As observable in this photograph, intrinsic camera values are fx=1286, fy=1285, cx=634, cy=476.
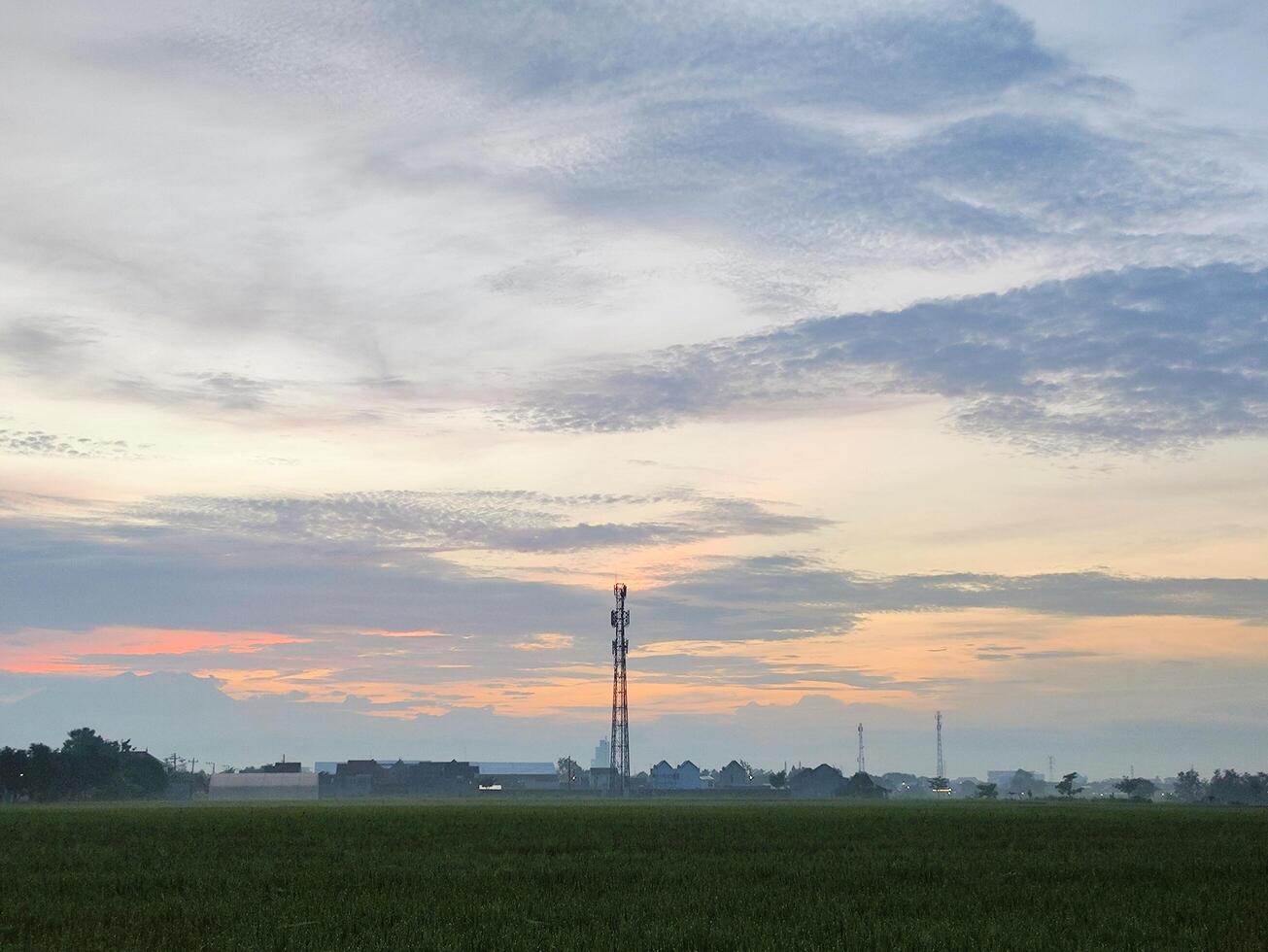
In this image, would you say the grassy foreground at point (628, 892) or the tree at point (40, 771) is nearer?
the grassy foreground at point (628, 892)

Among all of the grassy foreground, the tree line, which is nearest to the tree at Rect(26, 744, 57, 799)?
the tree line

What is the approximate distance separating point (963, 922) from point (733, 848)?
2003cm

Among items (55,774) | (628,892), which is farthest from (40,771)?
(628,892)

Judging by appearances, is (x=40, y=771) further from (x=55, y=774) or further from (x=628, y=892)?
(x=628, y=892)


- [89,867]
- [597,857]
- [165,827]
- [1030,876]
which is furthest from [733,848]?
[165,827]

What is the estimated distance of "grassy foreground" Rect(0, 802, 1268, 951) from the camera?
837 inches

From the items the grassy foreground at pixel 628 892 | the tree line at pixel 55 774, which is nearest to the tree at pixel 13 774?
the tree line at pixel 55 774

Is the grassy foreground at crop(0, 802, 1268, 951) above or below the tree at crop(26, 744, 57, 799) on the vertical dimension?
above

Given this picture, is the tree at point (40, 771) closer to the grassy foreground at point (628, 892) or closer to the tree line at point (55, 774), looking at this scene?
the tree line at point (55, 774)

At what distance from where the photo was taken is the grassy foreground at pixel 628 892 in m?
21.2

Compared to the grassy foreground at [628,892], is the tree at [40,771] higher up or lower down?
lower down

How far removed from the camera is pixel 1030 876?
32781 mm

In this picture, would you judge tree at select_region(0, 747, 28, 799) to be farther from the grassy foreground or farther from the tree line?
the grassy foreground

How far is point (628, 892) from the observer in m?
28.0
